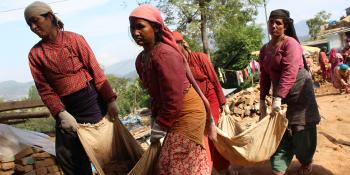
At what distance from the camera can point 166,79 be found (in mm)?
2523

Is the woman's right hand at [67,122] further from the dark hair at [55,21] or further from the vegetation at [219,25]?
the vegetation at [219,25]

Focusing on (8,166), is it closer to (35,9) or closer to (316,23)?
(35,9)

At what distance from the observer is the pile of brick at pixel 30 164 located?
5.25 m

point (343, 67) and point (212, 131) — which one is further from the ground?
point (212, 131)

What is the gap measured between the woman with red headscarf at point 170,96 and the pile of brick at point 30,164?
10.7 feet

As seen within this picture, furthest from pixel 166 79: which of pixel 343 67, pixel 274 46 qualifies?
pixel 343 67

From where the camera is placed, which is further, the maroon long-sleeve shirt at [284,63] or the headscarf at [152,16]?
the maroon long-sleeve shirt at [284,63]

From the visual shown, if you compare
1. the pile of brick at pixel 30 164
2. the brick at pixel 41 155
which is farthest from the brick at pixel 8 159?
the brick at pixel 41 155

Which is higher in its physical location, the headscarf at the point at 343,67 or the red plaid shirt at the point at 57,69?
the red plaid shirt at the point at 57,69

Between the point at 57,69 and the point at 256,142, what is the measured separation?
74.0 inches

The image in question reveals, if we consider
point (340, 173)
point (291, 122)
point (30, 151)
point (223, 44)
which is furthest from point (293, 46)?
point (223, 44)

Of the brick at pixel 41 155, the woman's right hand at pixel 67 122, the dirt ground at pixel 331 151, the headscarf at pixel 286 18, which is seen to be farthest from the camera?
the brick at pixel 41 155

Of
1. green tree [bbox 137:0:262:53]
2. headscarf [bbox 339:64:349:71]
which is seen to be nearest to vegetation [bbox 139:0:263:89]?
green tree [bbox 137:0:262:53]

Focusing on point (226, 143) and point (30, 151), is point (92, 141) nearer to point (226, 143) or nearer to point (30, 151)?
point (226, 143)
